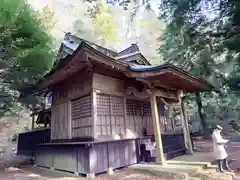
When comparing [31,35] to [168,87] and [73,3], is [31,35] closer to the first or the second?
[168,87]

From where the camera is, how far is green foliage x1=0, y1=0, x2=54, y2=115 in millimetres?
5639

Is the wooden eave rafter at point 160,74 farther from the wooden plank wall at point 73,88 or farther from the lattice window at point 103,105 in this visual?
the wooden plank wall at point 73,88

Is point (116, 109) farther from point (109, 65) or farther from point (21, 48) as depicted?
point (21, 48)

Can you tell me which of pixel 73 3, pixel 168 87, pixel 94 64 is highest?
pixel 73 3

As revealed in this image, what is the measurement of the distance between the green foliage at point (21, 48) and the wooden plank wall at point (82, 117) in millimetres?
1847

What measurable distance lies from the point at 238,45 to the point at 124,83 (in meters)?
4.34

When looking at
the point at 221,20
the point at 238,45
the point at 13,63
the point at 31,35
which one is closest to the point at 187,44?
the point at 221,20

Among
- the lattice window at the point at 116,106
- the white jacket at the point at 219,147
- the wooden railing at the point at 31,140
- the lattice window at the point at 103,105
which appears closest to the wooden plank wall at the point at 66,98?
the lattice window at the point at 103,105

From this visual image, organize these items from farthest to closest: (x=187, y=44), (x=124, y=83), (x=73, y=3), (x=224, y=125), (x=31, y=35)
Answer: (x=73, y=3) → (x=224, y=125) → (x=187, y=44) → (x=124, y=83) → (x=31, y=35)

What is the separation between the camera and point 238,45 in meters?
7.28

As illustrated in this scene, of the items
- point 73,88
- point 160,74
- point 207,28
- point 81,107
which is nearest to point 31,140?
point 73,88

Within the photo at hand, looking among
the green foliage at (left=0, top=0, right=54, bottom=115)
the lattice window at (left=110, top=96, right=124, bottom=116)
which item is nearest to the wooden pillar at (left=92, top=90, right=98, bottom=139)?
the lattice window at (left=110, top=96, right=124, bottom=116)

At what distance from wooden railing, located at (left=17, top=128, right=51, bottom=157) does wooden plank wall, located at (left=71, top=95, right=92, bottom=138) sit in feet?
10.5

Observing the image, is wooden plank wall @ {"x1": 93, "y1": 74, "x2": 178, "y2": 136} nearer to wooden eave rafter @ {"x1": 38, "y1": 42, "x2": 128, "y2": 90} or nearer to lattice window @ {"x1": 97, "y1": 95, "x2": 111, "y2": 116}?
lattice window @ {"x1": 97, "y1": 95, "x2": 111, "y2": 116}
